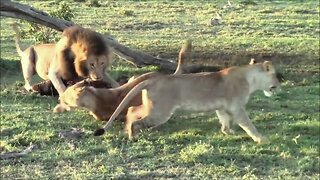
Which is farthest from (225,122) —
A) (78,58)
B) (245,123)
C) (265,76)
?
(78,58)

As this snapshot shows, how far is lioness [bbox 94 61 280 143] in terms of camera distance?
248 inches

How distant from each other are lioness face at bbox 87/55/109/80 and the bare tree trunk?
72 centimetres

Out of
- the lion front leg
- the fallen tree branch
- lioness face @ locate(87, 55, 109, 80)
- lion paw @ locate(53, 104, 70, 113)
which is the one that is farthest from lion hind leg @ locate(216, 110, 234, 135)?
the fallen tree branch

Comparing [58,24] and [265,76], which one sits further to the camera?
[58,24]

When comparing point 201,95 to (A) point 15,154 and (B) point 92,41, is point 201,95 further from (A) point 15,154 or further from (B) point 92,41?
(A) point 15,154

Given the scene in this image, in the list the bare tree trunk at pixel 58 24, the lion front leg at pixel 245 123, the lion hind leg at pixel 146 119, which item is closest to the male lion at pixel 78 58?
the bare tree trunk at pixel 58 24

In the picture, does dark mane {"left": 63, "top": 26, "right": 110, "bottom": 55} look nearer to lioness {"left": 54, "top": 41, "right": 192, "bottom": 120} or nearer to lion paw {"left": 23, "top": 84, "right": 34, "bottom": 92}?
lioness {"left": 54, "top": 41, "right": 192, "bottom": 120}

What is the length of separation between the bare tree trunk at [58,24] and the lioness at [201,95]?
175cm

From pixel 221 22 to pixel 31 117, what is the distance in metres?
9.35

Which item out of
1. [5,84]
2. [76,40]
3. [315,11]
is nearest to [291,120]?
[76,40]

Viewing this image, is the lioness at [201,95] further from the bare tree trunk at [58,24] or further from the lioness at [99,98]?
the bare tree trunk at [58,24]

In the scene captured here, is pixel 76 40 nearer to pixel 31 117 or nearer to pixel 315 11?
pixel 31 117

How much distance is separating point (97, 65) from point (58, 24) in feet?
6.98

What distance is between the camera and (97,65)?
7219 millimetres
